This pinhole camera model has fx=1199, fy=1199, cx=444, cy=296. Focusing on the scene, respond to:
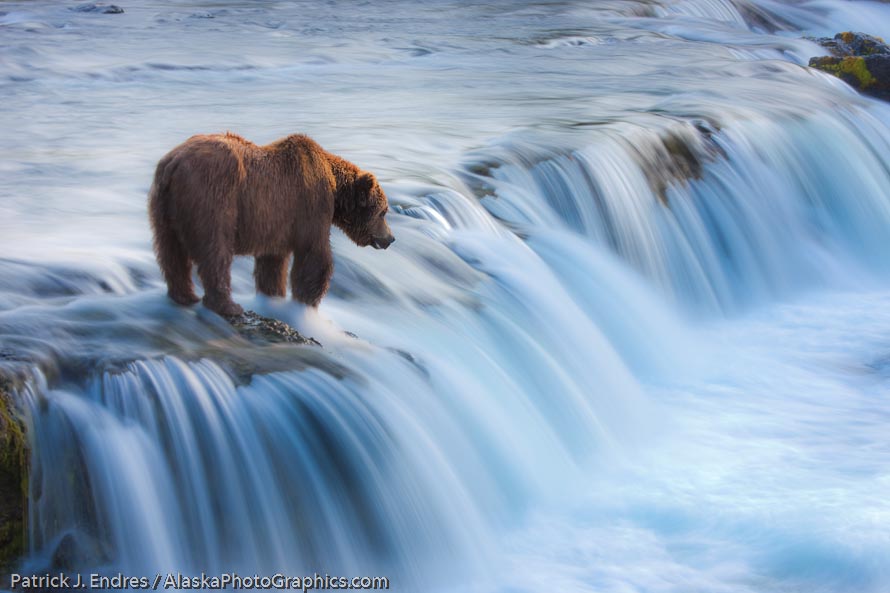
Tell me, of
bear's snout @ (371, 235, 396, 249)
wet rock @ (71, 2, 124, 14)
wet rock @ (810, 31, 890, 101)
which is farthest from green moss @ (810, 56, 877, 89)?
bear's snout @ (371, 235, 396, 249)

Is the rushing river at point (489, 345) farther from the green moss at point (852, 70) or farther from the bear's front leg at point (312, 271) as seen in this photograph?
the green moss at point (852, 70)

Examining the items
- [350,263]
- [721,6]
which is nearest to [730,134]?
[350,263]

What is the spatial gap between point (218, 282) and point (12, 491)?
3.59ft

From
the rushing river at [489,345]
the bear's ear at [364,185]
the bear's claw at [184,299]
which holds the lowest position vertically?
the rushing river at [489,345]

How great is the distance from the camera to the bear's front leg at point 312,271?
4.70 m

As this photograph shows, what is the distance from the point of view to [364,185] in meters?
4.80

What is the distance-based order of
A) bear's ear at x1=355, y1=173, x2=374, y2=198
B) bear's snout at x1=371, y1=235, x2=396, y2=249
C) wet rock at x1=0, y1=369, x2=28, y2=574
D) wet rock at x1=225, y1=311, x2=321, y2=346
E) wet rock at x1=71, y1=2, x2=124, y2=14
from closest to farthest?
wet rock at x1=0, y1=369, x2=28, y2=574 → wet rock at x1=225, y1=311, x2=321, y2=346 → bear's ear at x1=355, y1=173, x2=374, y2=198 → bear's snout at x1=371, y1=235, x2=396, y2=249 → wet rock at x1=71, y1=2, x2=124, y2=14

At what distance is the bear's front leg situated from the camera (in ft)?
15.4

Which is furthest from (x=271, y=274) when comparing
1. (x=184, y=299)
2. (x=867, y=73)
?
(x=867, y=73)

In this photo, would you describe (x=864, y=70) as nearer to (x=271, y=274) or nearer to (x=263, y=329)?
(x=271, y=274)

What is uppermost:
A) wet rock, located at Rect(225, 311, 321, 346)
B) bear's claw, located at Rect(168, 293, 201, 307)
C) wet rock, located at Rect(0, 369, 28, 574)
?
bear's claw, located at Rect(168, 293, 201, 307)

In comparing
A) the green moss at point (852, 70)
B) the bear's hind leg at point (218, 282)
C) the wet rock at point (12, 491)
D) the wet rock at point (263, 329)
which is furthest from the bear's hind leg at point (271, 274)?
the green moss at point (852, 70)

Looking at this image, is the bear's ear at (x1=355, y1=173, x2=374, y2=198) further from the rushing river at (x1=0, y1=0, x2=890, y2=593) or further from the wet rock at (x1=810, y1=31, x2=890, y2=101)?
the wet rock at (x1=810, y1=31, x2=890, y2=101)

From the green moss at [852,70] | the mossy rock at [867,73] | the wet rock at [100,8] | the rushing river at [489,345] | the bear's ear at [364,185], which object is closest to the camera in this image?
the rushing river at [489,345]
